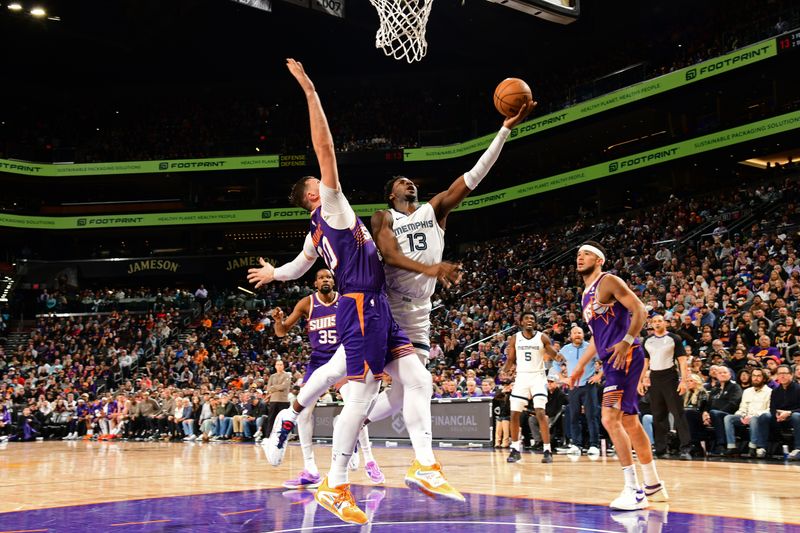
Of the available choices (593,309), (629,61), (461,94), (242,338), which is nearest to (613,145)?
(629,61)

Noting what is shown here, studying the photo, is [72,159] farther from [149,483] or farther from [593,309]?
[593,309]

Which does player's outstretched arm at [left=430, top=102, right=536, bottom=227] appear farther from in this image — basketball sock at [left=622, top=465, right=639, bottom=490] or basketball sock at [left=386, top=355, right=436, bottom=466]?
basketball sock at [left=622, top=465, right=639, bottom=490]

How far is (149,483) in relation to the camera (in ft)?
26.1

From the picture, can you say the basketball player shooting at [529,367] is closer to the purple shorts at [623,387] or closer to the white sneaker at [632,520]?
the purple shorts at [623,387]

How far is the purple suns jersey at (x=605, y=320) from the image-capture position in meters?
5.89

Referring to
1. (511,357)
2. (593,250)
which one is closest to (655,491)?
(593,250)

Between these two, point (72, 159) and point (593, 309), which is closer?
point (593, 309)

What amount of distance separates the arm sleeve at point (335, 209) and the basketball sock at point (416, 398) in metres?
0.97

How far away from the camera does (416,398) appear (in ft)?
16.4

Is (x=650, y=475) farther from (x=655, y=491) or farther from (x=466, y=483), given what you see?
(x=466, y=483)

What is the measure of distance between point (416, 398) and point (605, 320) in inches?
71.3

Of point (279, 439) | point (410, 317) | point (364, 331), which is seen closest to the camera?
point (364, 331)

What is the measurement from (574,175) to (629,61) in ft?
17.3

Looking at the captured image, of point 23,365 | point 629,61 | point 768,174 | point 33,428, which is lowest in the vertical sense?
Result: point 33,428
